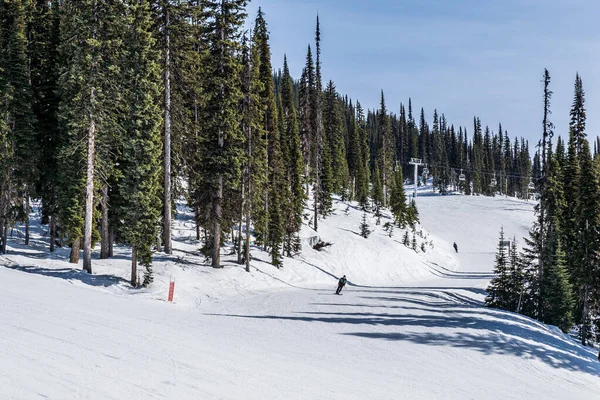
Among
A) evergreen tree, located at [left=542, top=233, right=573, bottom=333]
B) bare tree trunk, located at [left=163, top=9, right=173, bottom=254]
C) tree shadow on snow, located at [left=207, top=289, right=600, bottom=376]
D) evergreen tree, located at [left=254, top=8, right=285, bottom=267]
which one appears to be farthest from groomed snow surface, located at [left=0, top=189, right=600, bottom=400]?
evergreen tree, located at [left=542, top=233, right=573, bottom=333]

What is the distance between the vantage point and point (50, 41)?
2844 centimetres

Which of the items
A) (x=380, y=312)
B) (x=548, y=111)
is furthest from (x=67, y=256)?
(x=548, y=111)

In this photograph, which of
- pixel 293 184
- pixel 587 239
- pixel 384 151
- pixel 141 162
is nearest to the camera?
pixel 141 162

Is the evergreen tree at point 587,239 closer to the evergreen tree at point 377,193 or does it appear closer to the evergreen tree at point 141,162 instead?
the evergreen tree at point 141,162

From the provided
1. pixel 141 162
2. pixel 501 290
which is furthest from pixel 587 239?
pixel 141 162

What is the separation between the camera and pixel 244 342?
12516 millimetres

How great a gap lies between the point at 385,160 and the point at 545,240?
44456 mm

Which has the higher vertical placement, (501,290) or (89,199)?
(89,199)

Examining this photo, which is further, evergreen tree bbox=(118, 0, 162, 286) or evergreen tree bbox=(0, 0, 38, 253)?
evergreen tree bbox=(0, 0, 38, 253)

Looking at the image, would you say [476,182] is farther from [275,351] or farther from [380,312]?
[275,351]

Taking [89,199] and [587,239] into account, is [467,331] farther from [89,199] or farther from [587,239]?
[587,239]

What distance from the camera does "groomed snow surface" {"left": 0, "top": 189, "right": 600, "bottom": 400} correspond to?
759 cm

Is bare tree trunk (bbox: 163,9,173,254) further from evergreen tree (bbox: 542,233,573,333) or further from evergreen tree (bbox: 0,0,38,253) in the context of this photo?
evergreen tree (bbox: 542,233,573,333)

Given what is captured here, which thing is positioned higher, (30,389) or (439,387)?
(30,389)
